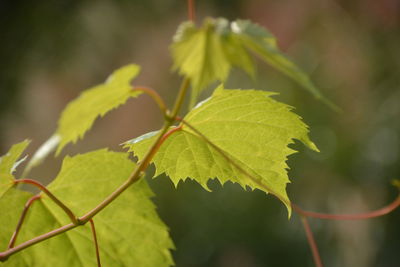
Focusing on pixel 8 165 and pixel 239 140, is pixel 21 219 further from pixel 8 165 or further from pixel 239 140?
pixel 239 140

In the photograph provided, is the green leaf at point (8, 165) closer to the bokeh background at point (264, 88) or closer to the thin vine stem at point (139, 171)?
the thin vine stem at point (139, 171)

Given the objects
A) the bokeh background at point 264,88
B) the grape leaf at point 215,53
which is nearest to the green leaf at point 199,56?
the grape leaf at point 215,53

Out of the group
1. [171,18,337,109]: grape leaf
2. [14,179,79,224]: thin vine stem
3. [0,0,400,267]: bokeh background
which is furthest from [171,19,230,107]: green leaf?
[0,0,400,267]: bokeh background

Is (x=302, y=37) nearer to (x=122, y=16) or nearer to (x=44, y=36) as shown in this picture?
(x=122, y=16)

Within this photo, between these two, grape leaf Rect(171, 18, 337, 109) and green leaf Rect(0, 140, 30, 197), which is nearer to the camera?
grape leaf Rect(171, 18, 337, 109)

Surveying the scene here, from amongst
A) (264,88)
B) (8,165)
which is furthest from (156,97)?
(264,88)

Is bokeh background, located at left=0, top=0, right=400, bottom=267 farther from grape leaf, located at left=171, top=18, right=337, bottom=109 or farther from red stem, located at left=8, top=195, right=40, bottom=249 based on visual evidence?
grape leaf, located at left=171, top=18, right=337, bottom=109
